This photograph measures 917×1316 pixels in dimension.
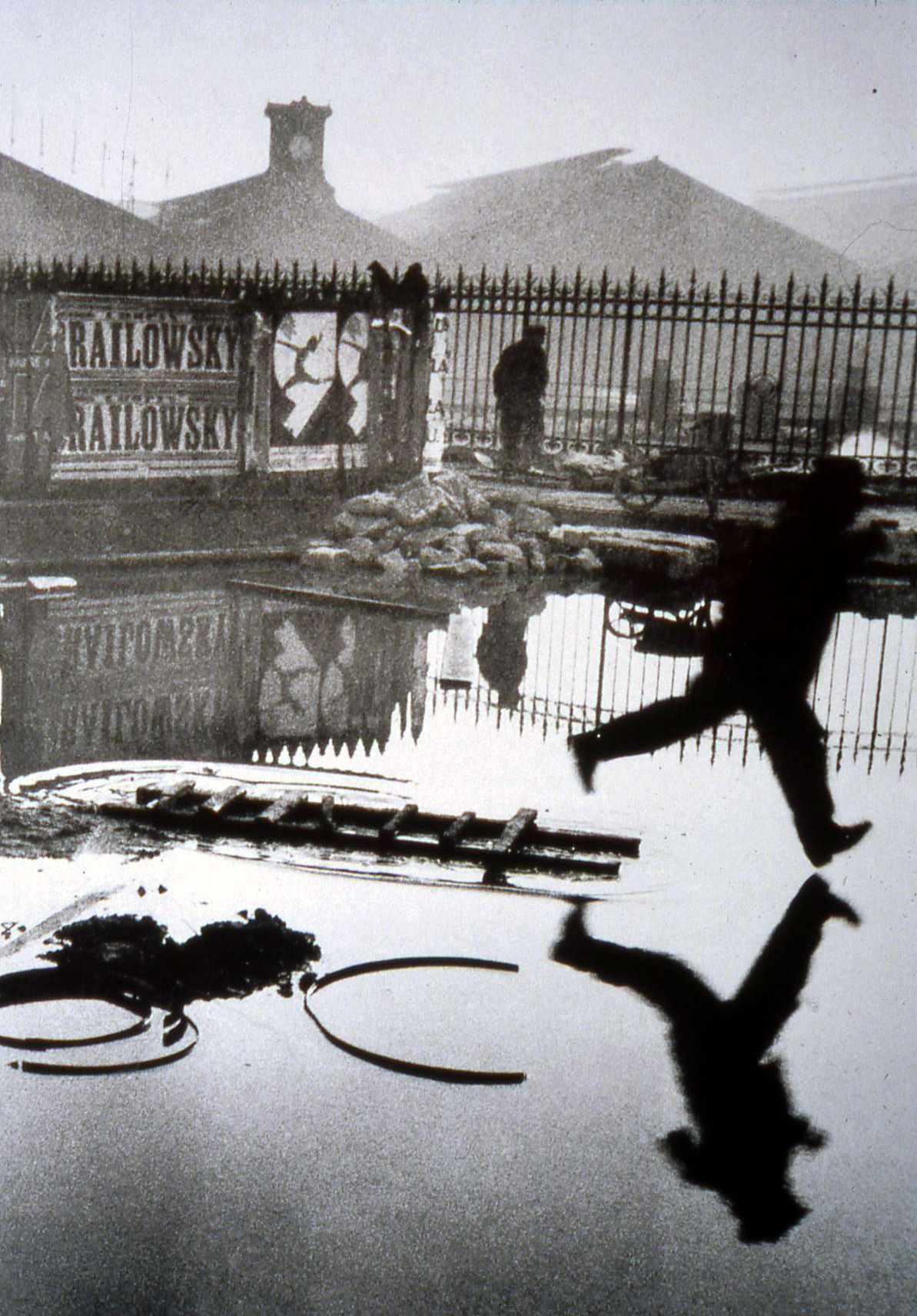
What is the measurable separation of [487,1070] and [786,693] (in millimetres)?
2981

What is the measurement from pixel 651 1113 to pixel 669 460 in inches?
611

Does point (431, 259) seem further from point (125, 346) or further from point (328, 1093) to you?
point (328, 1093)

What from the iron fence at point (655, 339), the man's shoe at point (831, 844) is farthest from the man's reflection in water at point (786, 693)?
the iron fence at point (655, 339)

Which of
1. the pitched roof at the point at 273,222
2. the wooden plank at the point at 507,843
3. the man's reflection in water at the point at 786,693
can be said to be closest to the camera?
the wooden plank at the point at 507,843

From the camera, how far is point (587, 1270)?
2.89m

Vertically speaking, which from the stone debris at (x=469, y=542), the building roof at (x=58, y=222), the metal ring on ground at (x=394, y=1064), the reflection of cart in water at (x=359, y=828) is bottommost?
the metal ring on ground at (x=394, y=1064)

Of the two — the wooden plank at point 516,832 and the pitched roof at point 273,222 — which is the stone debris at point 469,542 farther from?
the wooden plank at point 516,832

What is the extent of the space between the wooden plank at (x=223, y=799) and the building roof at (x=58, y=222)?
22812mm

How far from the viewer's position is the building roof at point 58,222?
27.6m

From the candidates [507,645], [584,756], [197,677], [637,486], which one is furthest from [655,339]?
[584,756]

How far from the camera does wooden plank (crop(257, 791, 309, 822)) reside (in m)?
5.67

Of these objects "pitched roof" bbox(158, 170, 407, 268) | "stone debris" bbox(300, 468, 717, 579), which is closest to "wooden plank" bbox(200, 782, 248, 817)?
"stone debris" bbox(300, 468, 717, 579)

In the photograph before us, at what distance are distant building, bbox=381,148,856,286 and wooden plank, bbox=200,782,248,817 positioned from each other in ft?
53.5

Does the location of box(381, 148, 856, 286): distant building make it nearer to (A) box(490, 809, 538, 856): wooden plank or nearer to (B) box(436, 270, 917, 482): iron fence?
(B) box(436, 270, 917, 482): iron fence
